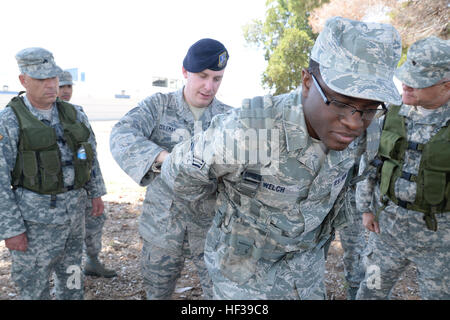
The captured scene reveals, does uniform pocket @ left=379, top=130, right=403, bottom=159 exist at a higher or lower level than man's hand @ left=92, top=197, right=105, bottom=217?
higher

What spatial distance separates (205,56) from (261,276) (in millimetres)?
1425

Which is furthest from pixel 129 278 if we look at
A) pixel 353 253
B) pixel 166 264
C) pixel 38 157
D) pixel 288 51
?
pixel 288 51

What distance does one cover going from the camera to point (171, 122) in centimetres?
248

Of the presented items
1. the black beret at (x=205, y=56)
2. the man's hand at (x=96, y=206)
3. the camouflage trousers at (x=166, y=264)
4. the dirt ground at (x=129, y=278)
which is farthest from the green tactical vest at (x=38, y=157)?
the dirt ground at (x=129, y=278)

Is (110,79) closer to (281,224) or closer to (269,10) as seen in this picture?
(269,10)

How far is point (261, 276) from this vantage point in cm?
156

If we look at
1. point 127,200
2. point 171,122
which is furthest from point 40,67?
point 127,200

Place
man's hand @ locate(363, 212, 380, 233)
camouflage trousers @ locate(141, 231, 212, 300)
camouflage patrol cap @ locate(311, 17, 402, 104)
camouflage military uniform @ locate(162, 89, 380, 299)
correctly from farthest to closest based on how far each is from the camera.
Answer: man's hand @ locate(363, 212, 380, 233)
camouflage trousers @ locate(141, 231, 212, 300)
camouflage military uniform @ locate(162, 89, 380, 299)
camouflage patrol cap @ locate(311, 17, 402, 104)

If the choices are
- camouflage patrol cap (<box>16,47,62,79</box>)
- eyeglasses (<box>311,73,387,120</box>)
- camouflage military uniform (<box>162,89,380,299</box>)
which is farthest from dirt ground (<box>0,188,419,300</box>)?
eyeglasses (<box>311,73,387,120</box>)

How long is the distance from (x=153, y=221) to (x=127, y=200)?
4.53 meters

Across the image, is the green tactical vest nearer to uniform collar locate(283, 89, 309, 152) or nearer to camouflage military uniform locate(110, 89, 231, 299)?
camouflage military uniform locate(110, 89, 231, 299)

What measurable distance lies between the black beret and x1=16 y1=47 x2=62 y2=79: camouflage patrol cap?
1.38 meters

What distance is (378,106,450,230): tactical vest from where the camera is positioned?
249 centimetres

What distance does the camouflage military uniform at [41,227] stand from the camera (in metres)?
2.64
